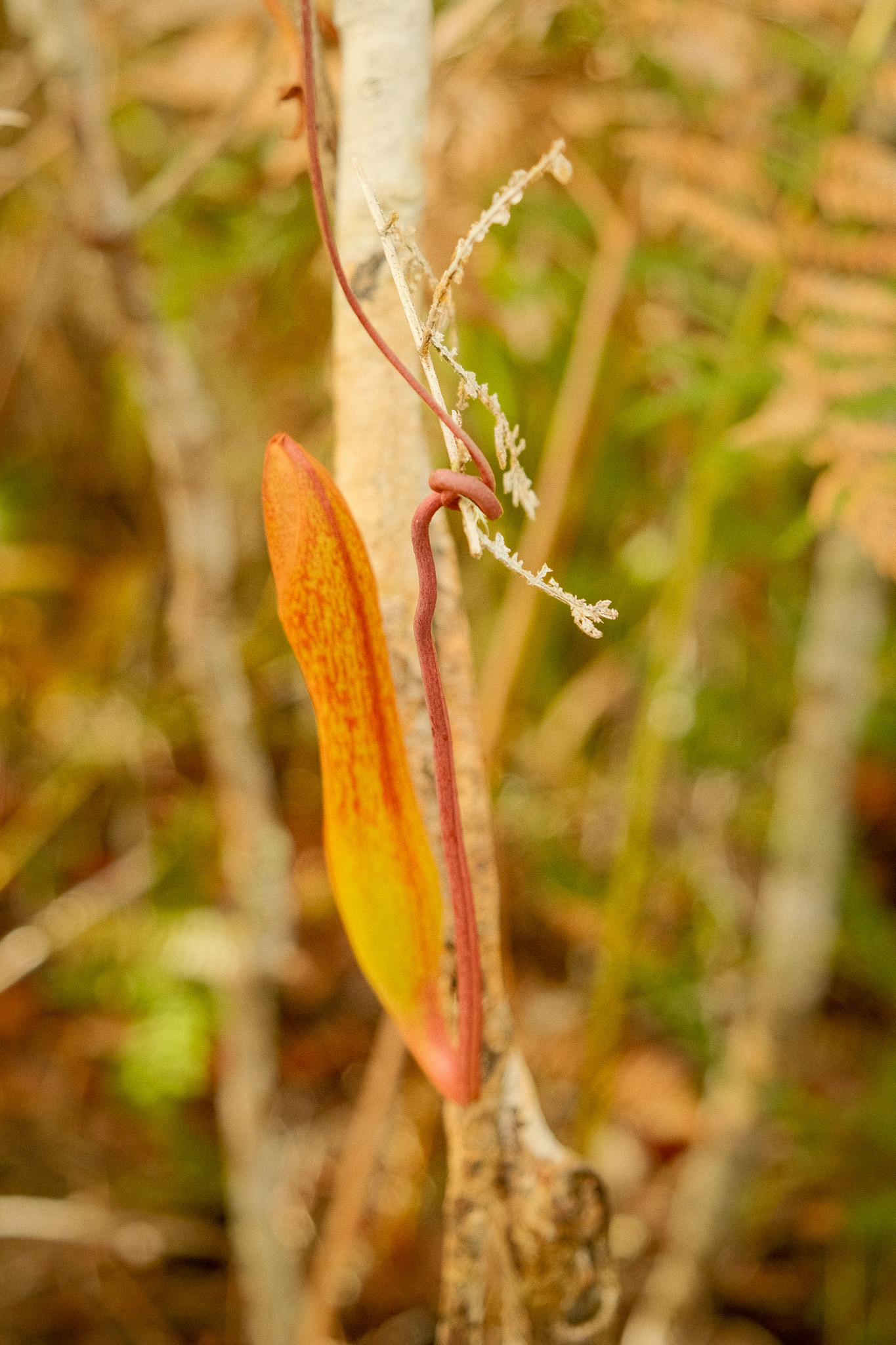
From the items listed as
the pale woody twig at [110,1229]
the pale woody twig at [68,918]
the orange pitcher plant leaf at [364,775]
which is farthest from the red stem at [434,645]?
the pale woody twig at [68,918]

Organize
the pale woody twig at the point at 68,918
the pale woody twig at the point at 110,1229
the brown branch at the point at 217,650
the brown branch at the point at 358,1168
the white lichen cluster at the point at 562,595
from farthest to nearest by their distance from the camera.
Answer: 1. the pale woody twig at the point at 68,918
2. the pale woody twig at the point at 110,1229
3. the brown branch at the point at 358,1168
4. the brown branch at the point at 217,650
5. the white lichen cluster at the point at 562,595

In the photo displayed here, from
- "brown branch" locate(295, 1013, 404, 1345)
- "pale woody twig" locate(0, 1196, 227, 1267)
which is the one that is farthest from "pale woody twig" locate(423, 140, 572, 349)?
"pale woody twig" locate(0, 1196, 227, 1267)

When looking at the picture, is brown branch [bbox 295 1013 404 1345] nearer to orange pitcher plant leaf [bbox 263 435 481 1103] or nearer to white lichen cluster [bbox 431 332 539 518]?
orange pitcher plant leaf [bbox 263 435 481 1103]

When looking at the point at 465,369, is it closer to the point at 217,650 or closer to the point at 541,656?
the point at 217,650

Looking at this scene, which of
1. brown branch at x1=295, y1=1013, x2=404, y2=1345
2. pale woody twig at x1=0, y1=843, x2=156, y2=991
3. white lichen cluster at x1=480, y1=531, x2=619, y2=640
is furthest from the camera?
pale woody twig at x1=0, y1=843, x2=156, y2=991

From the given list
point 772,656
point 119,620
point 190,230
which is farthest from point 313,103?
point 119,620

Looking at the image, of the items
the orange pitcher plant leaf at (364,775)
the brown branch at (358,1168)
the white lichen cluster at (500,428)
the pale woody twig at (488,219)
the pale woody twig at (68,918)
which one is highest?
the pale woody twig at (488,219)

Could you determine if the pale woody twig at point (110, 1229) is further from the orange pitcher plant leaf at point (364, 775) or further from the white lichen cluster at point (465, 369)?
the white lichen cluster at point (465, 369)
